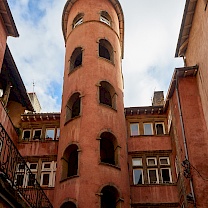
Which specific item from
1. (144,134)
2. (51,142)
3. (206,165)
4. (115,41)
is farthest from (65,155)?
(115,41)

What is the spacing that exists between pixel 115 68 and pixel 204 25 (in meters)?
7.20

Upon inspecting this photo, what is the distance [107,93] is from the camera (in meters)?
24.6

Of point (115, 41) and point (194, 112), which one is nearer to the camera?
point (194, 112)

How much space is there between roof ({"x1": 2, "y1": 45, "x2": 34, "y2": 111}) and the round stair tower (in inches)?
121

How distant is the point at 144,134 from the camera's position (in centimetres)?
2417

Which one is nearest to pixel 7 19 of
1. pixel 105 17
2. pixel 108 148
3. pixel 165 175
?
pixel 108 148

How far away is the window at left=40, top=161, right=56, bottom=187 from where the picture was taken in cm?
2162

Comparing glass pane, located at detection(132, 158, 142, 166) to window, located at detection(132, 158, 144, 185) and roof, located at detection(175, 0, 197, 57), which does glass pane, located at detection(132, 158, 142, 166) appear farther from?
roof, located at detection(175, 0, 197, 57)

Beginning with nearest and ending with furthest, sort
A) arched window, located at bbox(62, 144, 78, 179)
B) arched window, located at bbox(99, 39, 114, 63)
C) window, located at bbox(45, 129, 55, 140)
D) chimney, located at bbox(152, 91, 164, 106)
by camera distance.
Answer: arched window, located at bbox(62, 144, 78, 179) → window, located at bbox(45, 129, 55, 140) → arched window, located at bbox(99, 39, 114, 63) → chimney, located at bbox(152, 91, 164, 106)

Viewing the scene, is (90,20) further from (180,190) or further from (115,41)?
(180,190)

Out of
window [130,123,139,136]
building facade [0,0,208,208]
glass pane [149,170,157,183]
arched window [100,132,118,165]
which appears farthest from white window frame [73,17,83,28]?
glass pane [149,170,157,183]

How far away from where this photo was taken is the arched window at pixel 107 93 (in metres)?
22.6

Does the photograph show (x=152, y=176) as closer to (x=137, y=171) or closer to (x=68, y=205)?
(x=137, y=171)

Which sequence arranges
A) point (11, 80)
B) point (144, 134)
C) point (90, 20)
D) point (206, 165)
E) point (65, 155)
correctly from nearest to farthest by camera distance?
point (206, 165) → point (65, 155) → point (11, 80) → point (144, 134) → point (90, 20)
